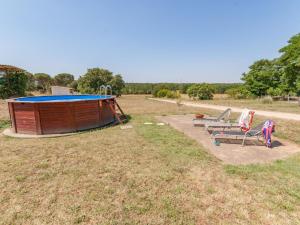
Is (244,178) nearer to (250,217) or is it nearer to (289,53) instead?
(250,217)

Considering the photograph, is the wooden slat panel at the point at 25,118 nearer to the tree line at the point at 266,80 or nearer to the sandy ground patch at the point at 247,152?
the sandy ground patch at the point at 247,152

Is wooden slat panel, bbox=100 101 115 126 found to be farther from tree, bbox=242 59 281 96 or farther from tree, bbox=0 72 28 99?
tree, bbox=242 59 281 96

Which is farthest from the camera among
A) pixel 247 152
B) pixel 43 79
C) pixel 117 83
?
pixel 43 79

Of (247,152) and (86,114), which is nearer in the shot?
(247,152)

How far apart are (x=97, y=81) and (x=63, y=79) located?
31.2 meters

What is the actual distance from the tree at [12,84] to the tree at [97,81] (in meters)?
10.1

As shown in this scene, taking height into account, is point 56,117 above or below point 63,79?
below

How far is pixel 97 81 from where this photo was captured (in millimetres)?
34375

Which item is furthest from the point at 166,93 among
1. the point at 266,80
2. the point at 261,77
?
the point at 266,80

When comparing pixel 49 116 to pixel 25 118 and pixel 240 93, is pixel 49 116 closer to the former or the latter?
pixel 25 118

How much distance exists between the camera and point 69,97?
1405 centimetres

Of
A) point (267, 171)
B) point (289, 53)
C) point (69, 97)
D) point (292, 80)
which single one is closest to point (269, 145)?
point (267, 171)

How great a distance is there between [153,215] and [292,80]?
1007 inches

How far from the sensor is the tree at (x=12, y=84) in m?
24.9
